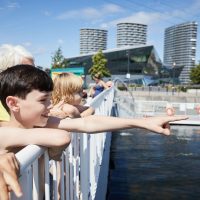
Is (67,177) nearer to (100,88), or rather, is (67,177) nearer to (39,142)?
(39,142)

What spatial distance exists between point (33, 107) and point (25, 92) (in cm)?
9

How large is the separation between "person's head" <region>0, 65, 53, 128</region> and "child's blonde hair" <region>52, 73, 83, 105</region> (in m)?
1.43

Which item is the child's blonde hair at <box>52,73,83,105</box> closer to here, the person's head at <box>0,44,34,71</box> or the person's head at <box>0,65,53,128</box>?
the person's head at <box>0,44,34,71</box>

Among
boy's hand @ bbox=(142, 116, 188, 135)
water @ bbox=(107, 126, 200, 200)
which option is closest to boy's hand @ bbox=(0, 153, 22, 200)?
boy's hand @ bbox=(142, 116, 188, 135)

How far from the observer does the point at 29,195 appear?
150cm

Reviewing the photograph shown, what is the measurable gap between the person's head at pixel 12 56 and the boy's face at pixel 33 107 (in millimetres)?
545

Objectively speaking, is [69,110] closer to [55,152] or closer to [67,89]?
[67,89]

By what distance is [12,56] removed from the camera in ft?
7.91

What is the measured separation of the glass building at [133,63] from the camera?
8800cm

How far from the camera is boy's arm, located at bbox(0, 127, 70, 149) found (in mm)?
1748

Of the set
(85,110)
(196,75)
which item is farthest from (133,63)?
(85,110)

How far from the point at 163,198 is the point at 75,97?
5804 mm

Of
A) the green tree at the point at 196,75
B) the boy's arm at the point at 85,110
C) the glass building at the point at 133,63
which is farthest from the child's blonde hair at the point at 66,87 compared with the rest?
the glass building at the point at 133,63

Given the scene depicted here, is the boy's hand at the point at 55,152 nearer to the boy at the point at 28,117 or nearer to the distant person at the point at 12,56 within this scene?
the boy at the point at 28,117
